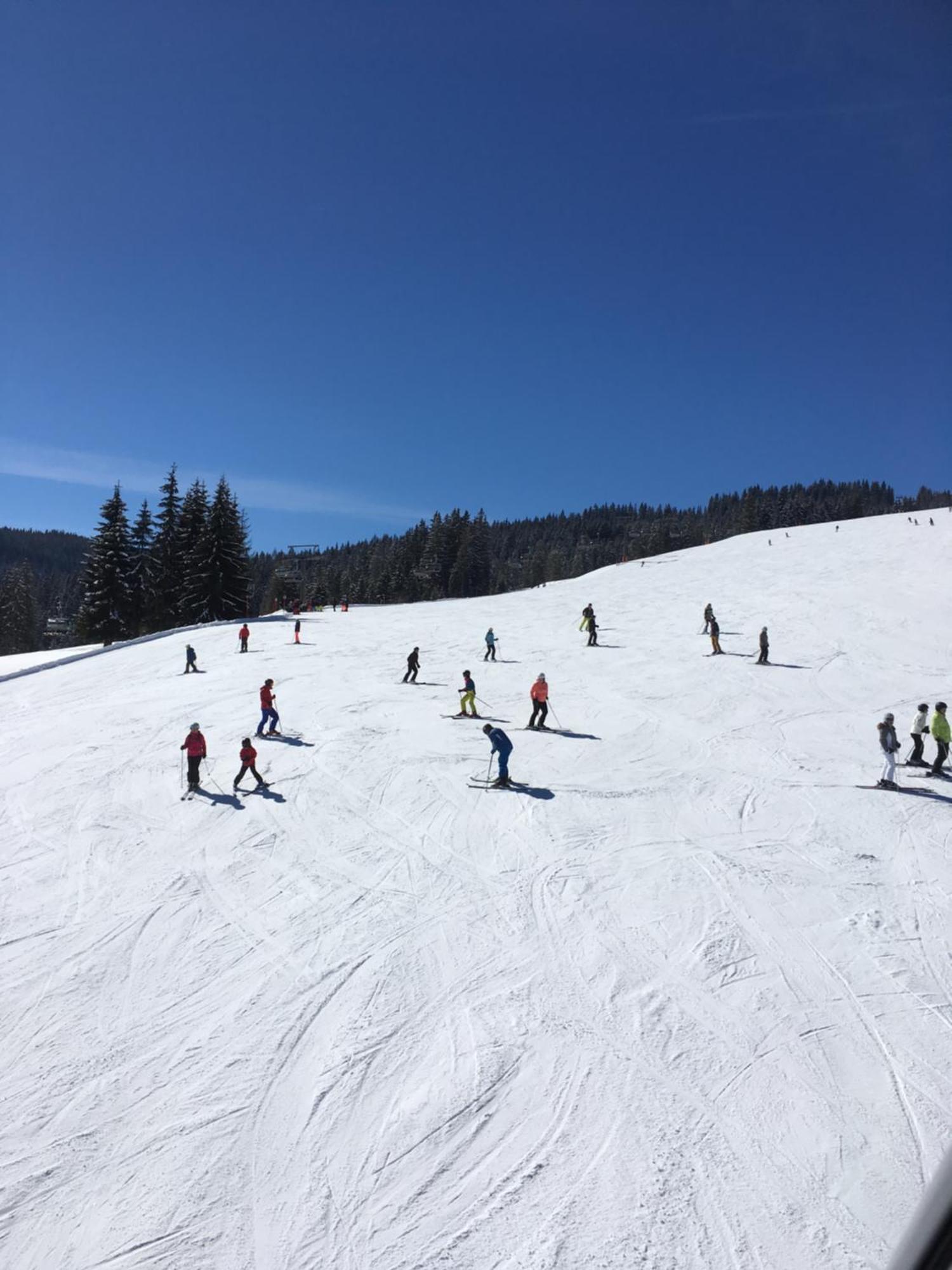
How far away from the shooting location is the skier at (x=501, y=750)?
43.4ft

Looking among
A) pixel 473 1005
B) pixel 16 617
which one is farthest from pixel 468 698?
pixel 16 617

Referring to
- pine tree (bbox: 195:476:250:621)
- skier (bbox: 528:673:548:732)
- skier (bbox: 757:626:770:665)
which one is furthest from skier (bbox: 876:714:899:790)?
pine tree (bbox: 195:476:250:621)

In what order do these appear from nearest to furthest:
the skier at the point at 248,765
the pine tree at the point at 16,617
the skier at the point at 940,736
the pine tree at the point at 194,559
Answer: the skier at the point at 248,765 → the skier at the point at 940,736 → the pine tree at the point at 194,559 → the pine tree at the point at 16,617

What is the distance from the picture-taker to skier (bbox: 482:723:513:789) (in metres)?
13.2

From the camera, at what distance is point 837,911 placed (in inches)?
369

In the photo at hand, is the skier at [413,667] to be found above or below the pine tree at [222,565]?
below

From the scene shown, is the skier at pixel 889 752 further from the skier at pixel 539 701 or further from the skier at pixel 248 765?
the skier at pixel 248 765

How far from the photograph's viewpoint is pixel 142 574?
4706 cm

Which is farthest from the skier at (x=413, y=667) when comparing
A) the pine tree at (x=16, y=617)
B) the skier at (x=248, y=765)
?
the pine tree at (x=16, y=617)

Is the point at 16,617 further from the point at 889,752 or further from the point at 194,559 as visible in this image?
the point at 889,752

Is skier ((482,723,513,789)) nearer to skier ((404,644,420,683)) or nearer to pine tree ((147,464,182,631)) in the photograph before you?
skier ((404,644,420,683))

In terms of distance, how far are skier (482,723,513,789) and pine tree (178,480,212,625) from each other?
38.7m

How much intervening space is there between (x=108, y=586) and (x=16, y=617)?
31715 mm

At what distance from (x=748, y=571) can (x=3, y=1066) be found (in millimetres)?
45759
